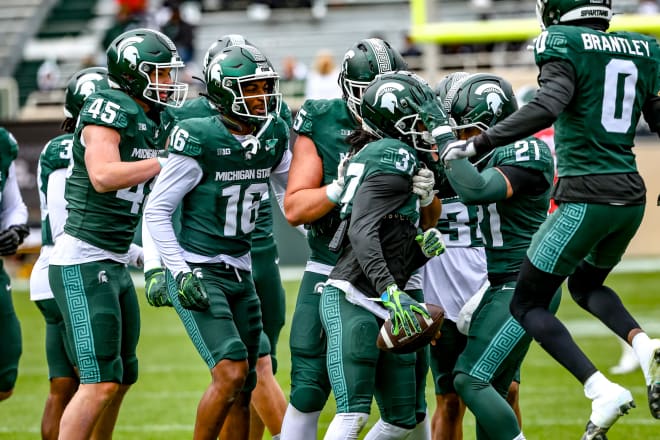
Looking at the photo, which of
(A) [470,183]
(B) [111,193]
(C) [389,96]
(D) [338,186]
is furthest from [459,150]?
(B) [111,193]

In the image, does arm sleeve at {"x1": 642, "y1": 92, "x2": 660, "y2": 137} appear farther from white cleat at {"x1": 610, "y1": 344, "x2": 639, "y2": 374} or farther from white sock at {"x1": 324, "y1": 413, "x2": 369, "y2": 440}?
white cleat at {"x1": 610, "y1": 344, "x2": 639, "y2": 374}

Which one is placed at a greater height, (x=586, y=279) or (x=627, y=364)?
(x=586, y=279)

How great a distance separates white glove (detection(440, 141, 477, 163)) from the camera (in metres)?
4.46

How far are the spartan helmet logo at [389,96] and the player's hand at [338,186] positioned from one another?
12.5 inches

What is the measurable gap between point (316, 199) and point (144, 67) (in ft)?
3.71

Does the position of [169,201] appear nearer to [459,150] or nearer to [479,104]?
[459,150]

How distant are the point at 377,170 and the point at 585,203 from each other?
2.94 feet

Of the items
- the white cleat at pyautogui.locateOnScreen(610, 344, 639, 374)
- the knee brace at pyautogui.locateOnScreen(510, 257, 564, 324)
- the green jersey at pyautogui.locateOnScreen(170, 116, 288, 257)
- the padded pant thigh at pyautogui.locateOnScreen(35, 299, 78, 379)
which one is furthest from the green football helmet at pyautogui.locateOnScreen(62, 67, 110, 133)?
the white cleat at pyautogui.locateOnScreen(610, 344, 639, 374)

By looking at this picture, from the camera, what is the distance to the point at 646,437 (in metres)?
6.55

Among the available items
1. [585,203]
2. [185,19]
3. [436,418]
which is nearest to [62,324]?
[436,418]

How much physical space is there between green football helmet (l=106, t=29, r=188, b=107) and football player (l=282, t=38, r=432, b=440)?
2.21 feet

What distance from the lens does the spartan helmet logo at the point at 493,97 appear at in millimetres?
5164

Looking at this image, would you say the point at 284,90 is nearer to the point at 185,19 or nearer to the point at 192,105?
the point at 185,19

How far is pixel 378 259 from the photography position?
14.6 feet
